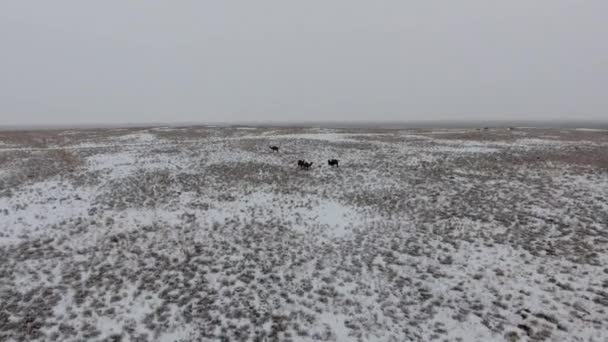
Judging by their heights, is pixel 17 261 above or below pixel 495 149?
below

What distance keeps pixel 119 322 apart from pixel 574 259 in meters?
14.7

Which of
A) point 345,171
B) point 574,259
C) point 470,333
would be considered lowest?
point 470,333

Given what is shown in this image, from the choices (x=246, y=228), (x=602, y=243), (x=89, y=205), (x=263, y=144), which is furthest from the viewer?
(x=263, y=144)

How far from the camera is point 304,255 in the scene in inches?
481

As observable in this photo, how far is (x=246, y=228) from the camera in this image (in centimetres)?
1463

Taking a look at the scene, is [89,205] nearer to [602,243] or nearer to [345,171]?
[345,171]

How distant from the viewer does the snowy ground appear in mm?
8477

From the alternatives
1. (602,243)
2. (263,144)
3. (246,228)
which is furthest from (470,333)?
(263,144)

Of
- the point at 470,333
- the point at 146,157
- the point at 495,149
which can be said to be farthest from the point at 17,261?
the point at 495,149

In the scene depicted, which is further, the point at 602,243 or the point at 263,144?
the point at 263,144

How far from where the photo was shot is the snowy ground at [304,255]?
27.8ft

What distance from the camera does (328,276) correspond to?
10.8 metres

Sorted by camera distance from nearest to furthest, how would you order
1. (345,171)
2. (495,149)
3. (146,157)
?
1. (345,171)
2. (146,157)
3. (495,149)

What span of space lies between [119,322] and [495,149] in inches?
1364
